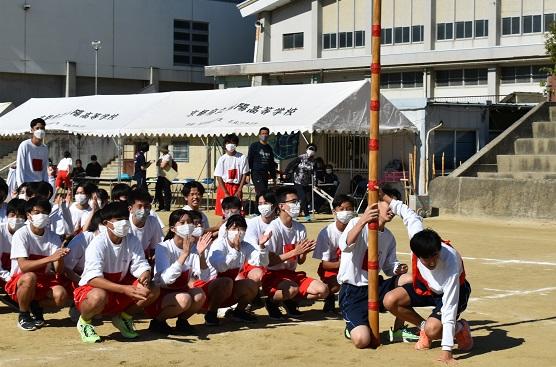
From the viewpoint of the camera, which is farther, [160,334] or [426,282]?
[160,334]

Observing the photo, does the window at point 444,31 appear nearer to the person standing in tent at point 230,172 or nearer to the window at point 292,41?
the window at point 292,41

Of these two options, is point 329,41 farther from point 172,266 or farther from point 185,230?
point 172,266

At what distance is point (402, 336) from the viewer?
27.9 feet

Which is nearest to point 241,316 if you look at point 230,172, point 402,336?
point 402,336

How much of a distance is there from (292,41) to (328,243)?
1794 inches

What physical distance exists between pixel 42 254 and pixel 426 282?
3643mm

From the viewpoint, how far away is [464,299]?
8.08 m

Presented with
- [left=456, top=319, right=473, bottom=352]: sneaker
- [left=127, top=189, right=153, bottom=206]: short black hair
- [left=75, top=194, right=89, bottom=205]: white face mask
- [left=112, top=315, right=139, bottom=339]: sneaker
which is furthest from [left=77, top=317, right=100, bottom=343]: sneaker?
[left=75, top=194, right=89, bottom=205]: white face mask

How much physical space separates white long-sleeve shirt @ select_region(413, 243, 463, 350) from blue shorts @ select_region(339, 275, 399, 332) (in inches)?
27.1

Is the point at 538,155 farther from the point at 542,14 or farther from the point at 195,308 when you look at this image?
the point at 542,14

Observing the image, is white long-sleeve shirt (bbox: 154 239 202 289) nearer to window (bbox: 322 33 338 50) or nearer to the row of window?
the row of window

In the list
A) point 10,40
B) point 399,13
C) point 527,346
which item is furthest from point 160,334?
point 10,40

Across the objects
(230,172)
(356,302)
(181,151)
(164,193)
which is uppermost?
(181,151)

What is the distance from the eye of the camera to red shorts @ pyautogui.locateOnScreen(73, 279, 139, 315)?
8.33 metres
